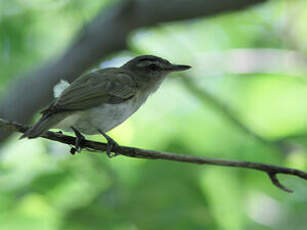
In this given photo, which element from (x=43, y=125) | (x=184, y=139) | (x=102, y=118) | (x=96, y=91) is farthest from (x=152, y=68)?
(x=43, y=125)

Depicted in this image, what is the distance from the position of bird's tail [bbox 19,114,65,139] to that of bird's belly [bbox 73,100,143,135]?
310mm

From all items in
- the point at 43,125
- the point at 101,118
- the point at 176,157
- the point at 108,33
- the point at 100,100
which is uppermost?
the point at 108,33

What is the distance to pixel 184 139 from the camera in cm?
611

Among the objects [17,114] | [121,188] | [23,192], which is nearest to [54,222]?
[23,192]

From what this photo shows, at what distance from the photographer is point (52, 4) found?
286 inches

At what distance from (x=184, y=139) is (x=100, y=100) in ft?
7.78

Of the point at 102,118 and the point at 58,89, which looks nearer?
the point at 102,118

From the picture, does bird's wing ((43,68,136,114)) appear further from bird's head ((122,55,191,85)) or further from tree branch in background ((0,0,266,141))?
tree branch in background ((0,0,266,141))

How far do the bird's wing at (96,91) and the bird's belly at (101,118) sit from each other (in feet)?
0.19

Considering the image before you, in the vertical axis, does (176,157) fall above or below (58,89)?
below

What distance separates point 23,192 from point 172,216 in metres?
1.34

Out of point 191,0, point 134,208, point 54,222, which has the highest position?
point 191,0

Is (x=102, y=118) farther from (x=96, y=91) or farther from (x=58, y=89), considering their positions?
(x=58, y=89)

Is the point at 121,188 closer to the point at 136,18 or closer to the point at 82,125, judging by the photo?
the point at 82,125
